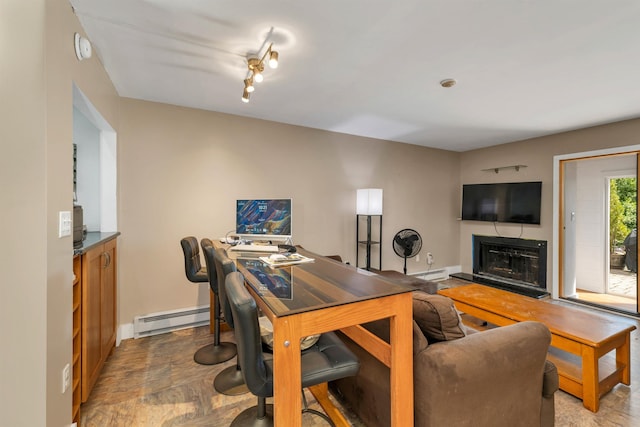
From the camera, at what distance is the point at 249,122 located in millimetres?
3383

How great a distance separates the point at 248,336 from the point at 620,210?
559 centimetres

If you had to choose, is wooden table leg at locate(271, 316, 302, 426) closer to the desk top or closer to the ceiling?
the desk top

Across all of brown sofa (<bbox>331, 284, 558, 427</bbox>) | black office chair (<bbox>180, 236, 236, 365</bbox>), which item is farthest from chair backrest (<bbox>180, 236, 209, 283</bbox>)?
brown sofa (<bbox>331, 284, 558, 427</bbox>)

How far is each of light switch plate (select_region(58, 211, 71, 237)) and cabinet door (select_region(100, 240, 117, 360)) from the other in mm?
761

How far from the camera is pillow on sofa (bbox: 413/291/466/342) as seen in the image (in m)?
1.36

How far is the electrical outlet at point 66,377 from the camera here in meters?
1.39

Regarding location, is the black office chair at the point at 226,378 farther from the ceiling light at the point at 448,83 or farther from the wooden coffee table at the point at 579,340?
the ceiling light at the point at 448,83

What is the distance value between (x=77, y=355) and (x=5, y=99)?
139 cm

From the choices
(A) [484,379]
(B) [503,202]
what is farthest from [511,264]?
(A) [484,379]

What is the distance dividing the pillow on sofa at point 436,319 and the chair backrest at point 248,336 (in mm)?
750

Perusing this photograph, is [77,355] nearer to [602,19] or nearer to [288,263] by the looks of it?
[288,263]

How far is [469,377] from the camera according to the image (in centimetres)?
129

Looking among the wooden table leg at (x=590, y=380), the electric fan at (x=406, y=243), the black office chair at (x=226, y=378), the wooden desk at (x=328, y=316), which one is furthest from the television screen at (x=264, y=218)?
the electric fan at (x=406, y=243)

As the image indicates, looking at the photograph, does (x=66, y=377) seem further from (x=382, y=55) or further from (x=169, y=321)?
(x=382, y=55)
